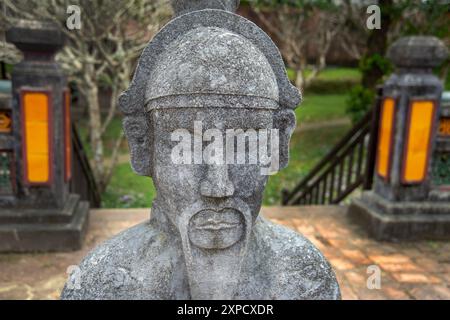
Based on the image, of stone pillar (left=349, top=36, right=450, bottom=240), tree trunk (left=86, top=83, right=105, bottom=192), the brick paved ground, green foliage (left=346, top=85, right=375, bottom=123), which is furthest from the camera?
green foliage (left=346, top=85, right=375, bottom=123)

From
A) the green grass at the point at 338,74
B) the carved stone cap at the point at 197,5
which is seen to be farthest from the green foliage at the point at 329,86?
the carved stone cap at the point at 197,5

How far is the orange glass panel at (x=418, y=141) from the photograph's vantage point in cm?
427

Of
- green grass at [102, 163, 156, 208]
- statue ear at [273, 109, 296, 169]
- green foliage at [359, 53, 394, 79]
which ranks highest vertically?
green foliage at [359, 53, 394, 79]

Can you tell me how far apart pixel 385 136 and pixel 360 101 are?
475 centimetres

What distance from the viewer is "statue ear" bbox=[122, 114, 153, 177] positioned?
1.50 m

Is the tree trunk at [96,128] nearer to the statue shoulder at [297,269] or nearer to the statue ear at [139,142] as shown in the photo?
the statue ear at [139,142]

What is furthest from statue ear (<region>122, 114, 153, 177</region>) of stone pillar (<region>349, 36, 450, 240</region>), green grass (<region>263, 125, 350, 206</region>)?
green grass (<region>263, 125, 350, 206</region>)

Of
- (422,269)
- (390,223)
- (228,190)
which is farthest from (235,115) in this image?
(390,223)

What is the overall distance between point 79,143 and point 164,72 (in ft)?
13.2

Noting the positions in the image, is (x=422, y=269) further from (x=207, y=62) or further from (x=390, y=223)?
(x=207, y=62)

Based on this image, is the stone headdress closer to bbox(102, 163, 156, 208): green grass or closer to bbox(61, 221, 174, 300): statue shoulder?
bbox(61, 221, 174, 300): statue shoulder

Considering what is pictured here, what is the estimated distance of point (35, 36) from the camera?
3787 mm

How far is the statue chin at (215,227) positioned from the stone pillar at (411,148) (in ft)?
11.0

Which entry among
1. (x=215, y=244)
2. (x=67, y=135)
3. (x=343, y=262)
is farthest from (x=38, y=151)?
(x=215, y=244)
